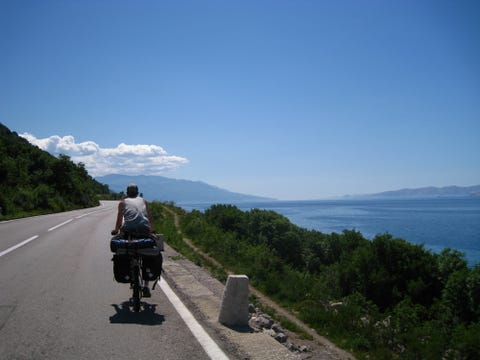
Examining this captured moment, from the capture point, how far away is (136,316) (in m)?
5.84

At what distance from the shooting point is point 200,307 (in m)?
6.37

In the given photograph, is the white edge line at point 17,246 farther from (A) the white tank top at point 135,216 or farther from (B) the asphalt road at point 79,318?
(A) the white tank top at point 135,216

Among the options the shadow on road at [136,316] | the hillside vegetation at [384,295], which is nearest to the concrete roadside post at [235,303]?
the shadow on road at [136,316]

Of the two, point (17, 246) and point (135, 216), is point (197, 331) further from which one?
point (17, 246)

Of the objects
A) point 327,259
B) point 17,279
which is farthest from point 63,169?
point 17,279

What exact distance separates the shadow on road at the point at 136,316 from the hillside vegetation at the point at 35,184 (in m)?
24.3

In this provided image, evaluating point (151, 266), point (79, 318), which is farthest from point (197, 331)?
point (79, 318)

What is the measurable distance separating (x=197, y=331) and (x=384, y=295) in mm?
7550

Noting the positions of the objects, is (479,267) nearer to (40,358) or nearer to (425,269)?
(425,269)

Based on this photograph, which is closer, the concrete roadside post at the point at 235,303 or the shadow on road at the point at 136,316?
the concrete roadside post at the point at 235,303

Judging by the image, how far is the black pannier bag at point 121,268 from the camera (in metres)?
6.05

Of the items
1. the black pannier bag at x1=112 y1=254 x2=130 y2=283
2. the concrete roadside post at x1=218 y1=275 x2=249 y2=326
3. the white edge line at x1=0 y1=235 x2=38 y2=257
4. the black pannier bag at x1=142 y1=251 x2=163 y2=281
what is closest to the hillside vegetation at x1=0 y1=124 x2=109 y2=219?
the white edge line at x1=0 y1=235 x2=38 y2=257

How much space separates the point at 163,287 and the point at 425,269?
25.0 ft

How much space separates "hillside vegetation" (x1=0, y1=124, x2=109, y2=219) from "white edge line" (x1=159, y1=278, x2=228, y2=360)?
24108 millimetres
